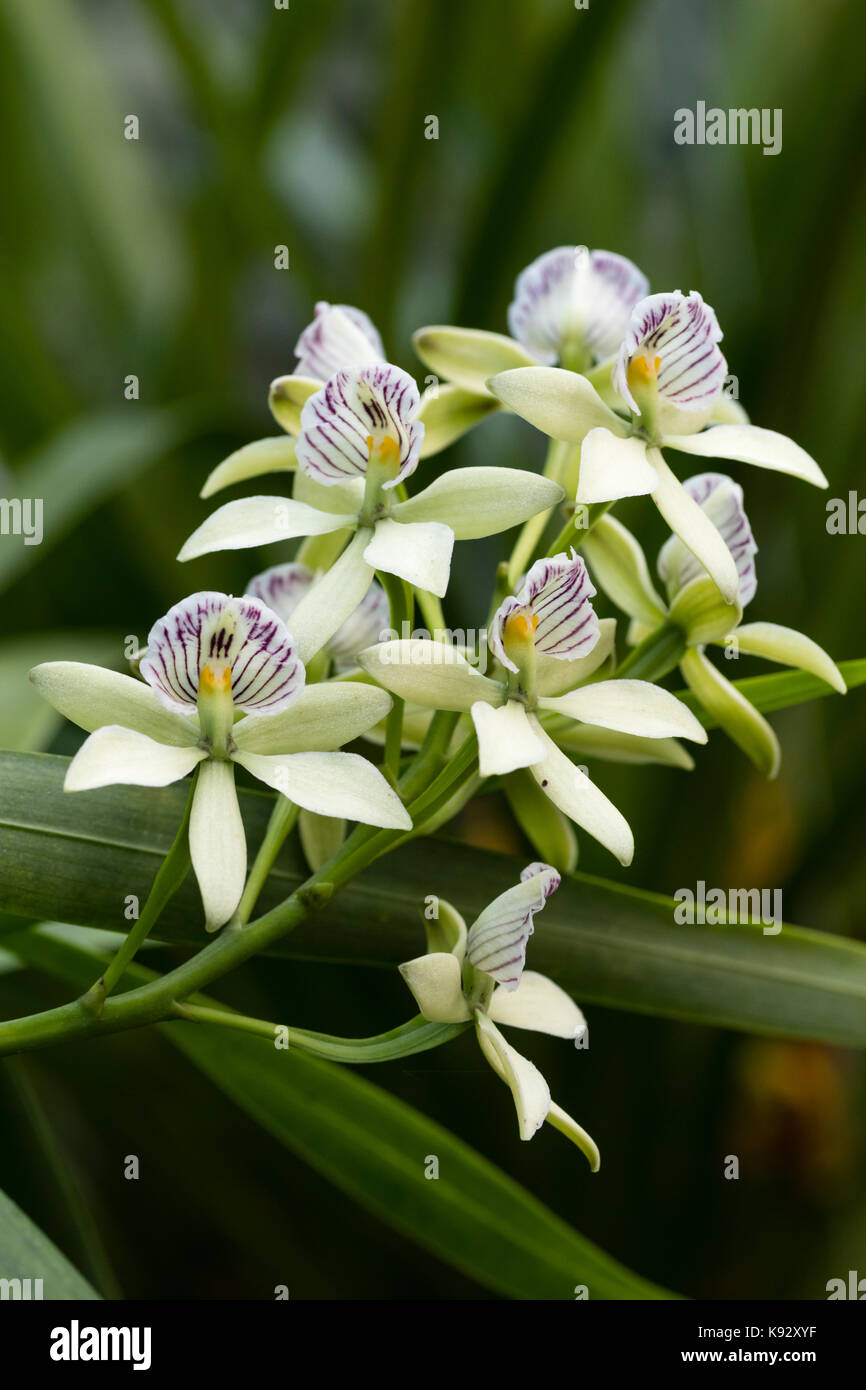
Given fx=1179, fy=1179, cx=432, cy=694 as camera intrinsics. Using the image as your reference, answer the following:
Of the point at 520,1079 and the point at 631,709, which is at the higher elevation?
the point at 631,709

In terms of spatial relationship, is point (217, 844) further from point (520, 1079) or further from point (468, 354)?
point (468, 354)

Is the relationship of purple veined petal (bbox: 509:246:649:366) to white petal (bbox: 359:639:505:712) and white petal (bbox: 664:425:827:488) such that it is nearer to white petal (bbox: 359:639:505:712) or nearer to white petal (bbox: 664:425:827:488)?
white petal (bbox: 664:425:827:488)

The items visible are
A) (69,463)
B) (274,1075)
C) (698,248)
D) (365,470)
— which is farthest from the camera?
(698,248)

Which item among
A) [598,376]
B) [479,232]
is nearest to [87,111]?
[479,232]

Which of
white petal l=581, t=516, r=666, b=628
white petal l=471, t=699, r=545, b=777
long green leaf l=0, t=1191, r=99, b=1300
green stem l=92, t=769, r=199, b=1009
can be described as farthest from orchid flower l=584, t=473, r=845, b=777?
long green leaf l=0, t=1191, r=99, b=1300

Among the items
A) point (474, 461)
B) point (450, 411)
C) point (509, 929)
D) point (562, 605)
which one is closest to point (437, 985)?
point (509, 929)

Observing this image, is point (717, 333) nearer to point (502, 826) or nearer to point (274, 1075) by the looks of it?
point (274, 1075)
